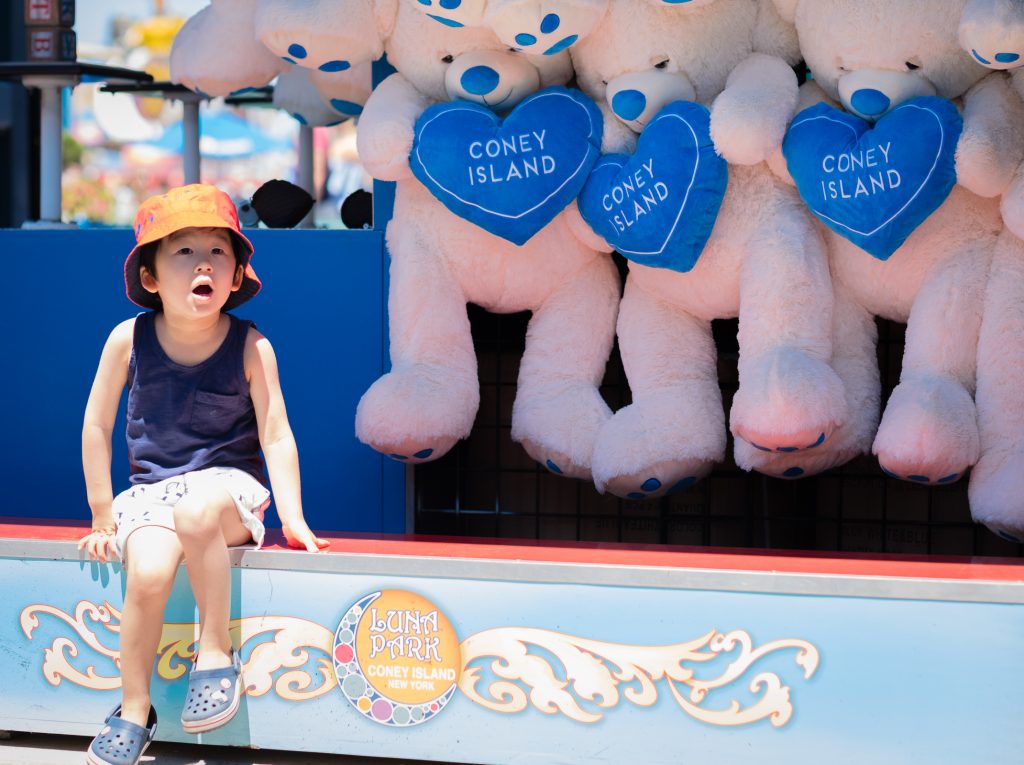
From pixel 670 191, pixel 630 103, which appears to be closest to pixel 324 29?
pixel 630 103

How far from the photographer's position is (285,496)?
84.7 inches

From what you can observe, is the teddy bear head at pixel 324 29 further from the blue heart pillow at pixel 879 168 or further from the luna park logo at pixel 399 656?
the luna park logo at pixel 399 656

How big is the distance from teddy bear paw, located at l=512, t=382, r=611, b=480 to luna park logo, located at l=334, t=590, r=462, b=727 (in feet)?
2.18

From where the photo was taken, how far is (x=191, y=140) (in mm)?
3854

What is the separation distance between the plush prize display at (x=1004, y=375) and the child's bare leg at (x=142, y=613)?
140 cm

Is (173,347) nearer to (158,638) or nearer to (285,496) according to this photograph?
(285,496)

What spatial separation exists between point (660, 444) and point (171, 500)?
0.92 meters

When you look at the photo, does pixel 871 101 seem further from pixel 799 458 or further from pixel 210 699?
pixel 210 699

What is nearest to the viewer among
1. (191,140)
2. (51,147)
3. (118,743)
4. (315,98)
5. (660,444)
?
(118,743)

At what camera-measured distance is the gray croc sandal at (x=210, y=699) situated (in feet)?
Answer: 6.40

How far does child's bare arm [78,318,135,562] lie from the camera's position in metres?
2.11

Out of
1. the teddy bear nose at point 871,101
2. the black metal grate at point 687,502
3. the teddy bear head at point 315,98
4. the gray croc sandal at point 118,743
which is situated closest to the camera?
the gray croc sandal at point 118,743

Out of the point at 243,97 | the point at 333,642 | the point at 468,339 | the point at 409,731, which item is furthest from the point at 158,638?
the point at 243,97

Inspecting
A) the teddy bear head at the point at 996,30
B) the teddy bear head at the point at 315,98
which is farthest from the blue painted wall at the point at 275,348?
the teddy bear head at the point at 996,30
